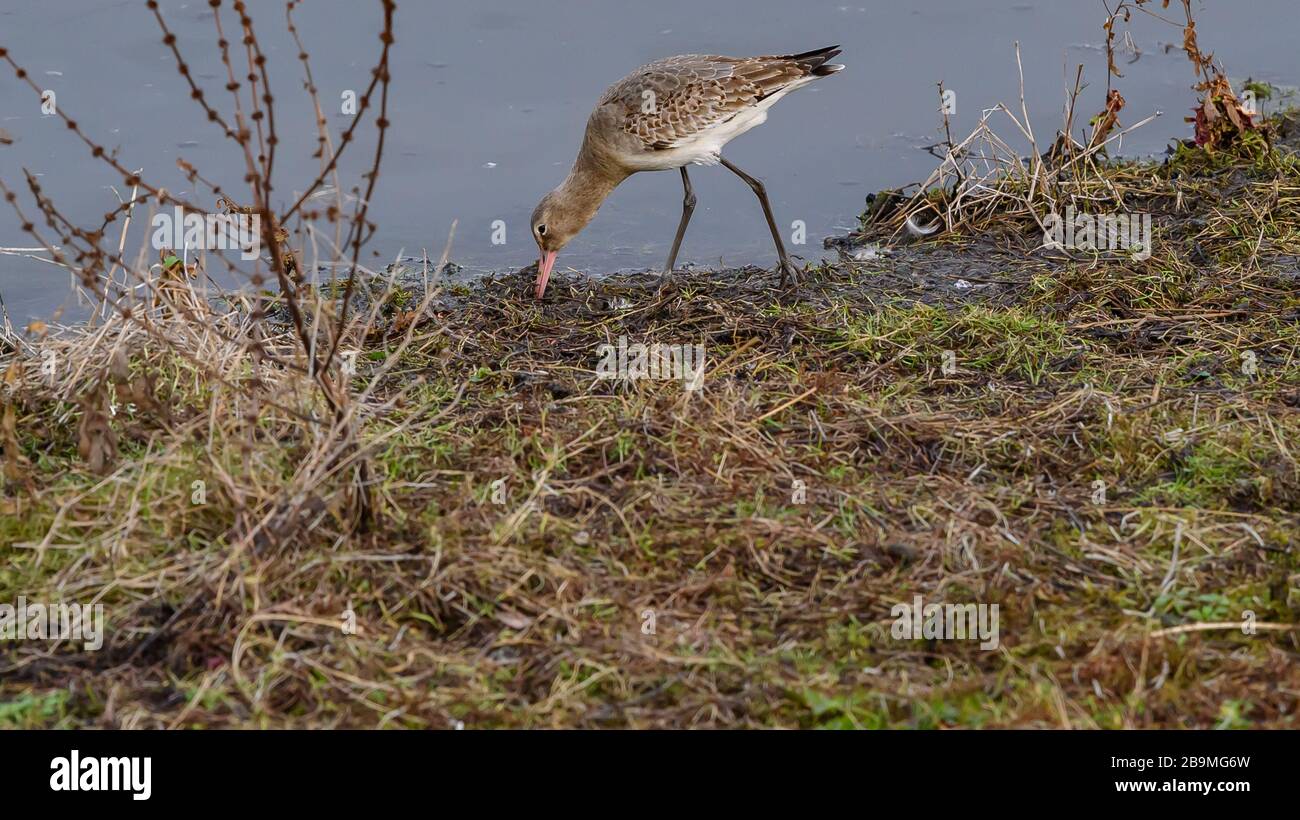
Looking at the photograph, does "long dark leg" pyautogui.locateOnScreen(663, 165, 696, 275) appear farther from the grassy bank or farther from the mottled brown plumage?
the grassy bank

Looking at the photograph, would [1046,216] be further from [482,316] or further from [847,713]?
[847,713]

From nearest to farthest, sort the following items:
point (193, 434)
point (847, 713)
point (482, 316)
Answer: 1. point (847, 713)
2. point (193, 434)
3. point (482, 316)

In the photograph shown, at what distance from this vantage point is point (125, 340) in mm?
5504

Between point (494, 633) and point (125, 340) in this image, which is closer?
point (494, 633)

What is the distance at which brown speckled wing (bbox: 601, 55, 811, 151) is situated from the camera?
23.9 feet

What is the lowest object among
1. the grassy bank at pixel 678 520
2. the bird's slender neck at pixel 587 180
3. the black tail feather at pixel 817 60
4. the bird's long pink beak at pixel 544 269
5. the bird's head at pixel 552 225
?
the grassy bank at pixel 678 520

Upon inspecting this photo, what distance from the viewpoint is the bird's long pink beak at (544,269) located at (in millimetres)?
7164

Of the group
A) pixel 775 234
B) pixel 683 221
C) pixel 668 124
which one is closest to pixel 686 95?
pixel 668 124

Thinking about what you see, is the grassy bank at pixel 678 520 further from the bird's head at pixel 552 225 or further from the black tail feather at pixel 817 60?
the black tail feather at pixel 817 60

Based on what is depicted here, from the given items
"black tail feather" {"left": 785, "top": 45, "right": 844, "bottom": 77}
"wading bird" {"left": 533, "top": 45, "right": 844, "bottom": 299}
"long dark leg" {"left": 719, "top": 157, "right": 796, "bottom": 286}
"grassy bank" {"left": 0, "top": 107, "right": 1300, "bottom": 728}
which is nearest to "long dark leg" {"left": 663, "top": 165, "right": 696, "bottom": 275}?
"wading bird" {"left": 533, "top": 45, "right": 844, "bottom": 299}

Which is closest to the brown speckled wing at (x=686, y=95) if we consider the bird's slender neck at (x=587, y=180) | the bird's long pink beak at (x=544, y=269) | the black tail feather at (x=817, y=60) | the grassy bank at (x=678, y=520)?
the black tail feather at (x=817, y=60)

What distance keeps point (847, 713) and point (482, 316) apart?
3.44 meters

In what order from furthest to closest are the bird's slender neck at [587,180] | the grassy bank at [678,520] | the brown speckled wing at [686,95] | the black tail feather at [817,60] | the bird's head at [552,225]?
1. the black tail feather at [817,60]
2. the bird's slender neck at [587,180]
3. the bird's head at [552,225]
4. the brown speckled wing at [686,95]
5. the grassy bank at [678,520]
